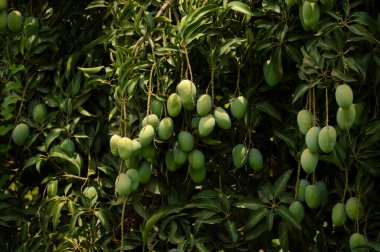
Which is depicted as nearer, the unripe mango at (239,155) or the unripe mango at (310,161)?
the unripe mango at (310,161)

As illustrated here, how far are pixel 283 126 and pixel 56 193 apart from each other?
26.1 inches

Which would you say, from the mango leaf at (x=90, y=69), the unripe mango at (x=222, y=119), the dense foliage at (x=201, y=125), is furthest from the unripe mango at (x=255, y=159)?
the mango leaf at (x=90, y=69)

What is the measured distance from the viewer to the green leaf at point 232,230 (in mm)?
2016

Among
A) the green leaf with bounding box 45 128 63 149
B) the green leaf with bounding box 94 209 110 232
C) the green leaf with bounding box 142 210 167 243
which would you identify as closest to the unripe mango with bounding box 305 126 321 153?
the green leaf with bounding box 142 210 167 243

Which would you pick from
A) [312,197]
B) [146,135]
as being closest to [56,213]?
[146,135]

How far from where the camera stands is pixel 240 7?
199 cm

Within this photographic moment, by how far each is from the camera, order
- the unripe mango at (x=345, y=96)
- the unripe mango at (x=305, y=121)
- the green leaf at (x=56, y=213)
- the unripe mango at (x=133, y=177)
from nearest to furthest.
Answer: the unripe mango at (x=345, y=96) < the unripe mango at (x=305, y=121) < the unripe mango at (x=133, y=177) < the green leaf at (x=56, y=213)

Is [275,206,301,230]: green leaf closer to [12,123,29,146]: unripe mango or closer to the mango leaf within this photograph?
the mango leaf

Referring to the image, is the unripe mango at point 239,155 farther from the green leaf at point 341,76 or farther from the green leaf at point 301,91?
the green leaf at point 341,76

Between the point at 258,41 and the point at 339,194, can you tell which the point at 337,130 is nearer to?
the point at 339,194

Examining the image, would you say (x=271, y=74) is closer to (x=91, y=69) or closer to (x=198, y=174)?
(x=198, y=174)

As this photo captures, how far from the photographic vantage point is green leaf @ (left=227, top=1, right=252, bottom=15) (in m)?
1.98

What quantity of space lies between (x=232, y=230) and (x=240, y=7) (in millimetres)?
552

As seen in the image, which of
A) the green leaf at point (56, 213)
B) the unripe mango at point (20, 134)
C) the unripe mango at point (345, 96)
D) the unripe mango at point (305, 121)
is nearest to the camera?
the unripe mango at point (345, 96)
